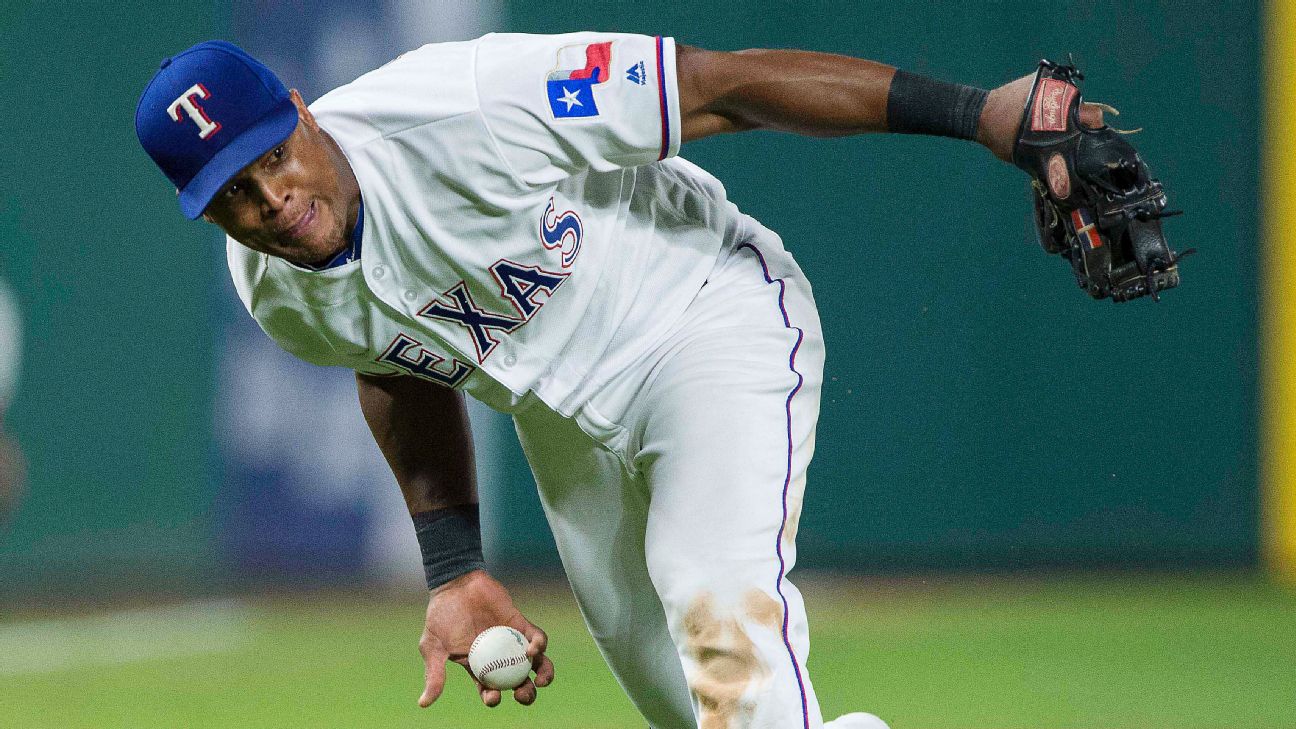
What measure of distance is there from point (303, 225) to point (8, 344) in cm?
480

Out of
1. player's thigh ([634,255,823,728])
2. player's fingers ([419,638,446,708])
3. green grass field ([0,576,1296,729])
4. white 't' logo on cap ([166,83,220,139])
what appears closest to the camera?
white 't' logo on cap ([166,83,220,139])

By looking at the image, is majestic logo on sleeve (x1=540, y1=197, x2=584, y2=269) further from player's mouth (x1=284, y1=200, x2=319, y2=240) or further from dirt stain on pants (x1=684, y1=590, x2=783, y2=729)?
dirt stain on pants (x1=684, y1=590, x2=783, y2=729)

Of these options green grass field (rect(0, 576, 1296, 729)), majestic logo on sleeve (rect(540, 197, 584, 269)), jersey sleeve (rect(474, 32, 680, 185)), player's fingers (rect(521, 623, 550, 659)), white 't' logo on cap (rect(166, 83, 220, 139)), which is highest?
white 't' logo on cap (rect(166, 83, 220, 139))

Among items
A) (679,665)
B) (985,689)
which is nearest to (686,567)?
(679,665)

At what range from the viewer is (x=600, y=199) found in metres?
2.97

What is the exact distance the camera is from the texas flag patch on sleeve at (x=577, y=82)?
2.72m

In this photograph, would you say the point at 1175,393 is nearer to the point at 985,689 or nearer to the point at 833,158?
the point at 833,158

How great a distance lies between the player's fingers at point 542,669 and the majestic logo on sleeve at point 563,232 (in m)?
0.77

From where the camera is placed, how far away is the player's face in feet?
8.35

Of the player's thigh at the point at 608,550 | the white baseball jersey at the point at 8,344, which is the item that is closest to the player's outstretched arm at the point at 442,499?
the player's thigh at the point at 608,550

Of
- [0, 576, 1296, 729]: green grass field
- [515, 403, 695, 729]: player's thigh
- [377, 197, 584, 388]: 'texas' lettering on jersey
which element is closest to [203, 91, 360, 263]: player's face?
[377, 197, 584, 388]: 'texas' lettering on jersey

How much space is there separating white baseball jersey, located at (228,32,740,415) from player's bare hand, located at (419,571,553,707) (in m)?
0.39

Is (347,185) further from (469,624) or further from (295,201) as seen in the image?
(469,624)

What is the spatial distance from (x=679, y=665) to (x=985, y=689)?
1918 mm
